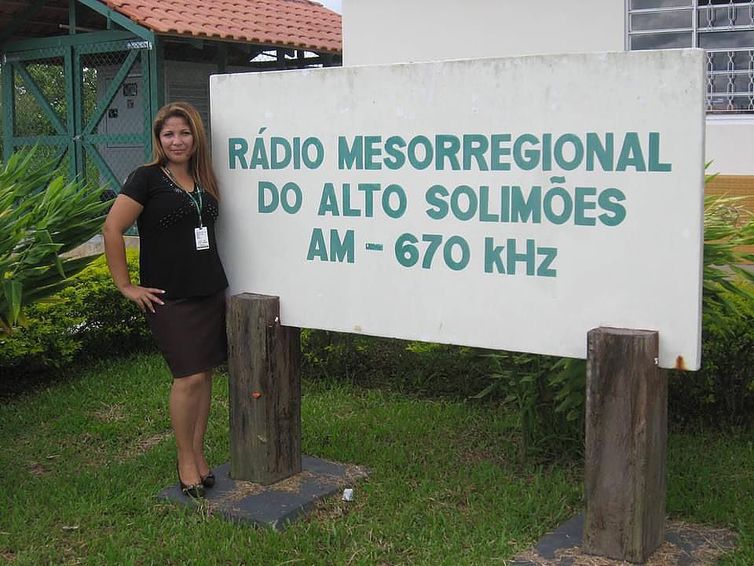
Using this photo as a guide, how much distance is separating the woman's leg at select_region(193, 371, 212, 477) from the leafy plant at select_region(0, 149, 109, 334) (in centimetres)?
78

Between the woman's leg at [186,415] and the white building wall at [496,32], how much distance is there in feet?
13.9

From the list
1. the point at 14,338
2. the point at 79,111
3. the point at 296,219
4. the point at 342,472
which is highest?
the point at 79,111

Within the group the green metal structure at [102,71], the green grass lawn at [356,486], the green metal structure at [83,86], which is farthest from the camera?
the green metal structure at [102,71]

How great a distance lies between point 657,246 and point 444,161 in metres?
0.87

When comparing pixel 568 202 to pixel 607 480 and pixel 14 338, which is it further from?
pixel 14 338

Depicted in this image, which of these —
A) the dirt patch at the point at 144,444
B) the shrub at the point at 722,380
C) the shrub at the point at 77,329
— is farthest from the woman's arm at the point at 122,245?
the shrub at the point at 722,380

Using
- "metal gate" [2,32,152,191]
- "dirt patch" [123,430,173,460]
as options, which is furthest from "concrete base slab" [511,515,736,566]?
"metal gate" [2,32,152,191]

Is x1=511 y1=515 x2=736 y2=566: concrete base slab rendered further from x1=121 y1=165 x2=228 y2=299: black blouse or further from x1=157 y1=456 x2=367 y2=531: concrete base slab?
x1=121 y1=165 x2=228 y2=299: black blouse

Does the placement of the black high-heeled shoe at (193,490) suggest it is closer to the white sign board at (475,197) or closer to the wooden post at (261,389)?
the wooden post at (261,389)

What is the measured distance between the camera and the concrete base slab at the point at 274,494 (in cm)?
392

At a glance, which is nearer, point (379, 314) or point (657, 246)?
point (657, 246)

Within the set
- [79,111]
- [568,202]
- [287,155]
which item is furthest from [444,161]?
[79,111]

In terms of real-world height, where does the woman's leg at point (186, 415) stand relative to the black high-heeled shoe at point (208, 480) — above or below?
above

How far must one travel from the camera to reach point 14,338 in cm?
579
